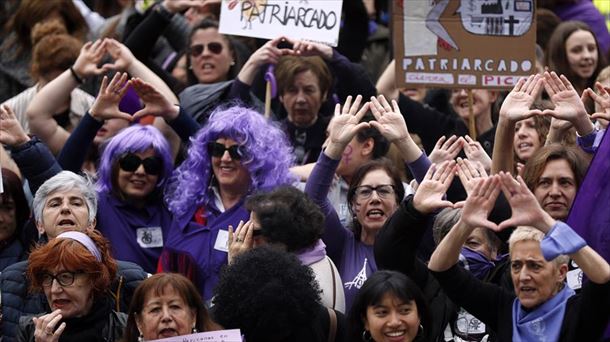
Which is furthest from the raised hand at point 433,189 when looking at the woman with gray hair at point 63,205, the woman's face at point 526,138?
the woman with gray hair at point 63,205

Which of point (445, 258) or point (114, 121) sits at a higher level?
point (114, 121)

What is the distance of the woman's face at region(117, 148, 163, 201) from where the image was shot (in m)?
8.52

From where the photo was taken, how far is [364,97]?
31.4 ft

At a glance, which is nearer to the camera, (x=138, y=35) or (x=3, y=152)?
(x=3, y=152)

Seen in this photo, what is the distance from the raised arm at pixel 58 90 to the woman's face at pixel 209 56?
3.62 ft

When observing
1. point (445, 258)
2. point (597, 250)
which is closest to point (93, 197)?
point (445, 258)

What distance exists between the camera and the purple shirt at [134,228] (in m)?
8.37

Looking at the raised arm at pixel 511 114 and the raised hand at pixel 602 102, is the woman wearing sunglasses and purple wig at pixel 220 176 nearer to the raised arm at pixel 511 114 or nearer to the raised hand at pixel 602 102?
the raised arm at pixel 511 114

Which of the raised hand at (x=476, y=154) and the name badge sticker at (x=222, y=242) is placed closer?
the name badge sticker at (x=222, y=242)

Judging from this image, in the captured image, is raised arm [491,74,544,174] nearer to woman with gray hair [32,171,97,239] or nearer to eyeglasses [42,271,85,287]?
woman with gray hair [32,171,97,239]

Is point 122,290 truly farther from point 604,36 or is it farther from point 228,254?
point 604,36

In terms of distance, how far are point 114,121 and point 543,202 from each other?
3215mm

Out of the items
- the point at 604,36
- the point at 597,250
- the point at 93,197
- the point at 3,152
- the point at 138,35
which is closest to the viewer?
the point at 597,250

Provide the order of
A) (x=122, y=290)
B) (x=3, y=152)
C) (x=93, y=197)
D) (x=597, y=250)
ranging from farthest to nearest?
1. (x=3, y=152)
2. (x=93, y=197)
3. (x=122, y=290)
4. (x=597, y=250)
